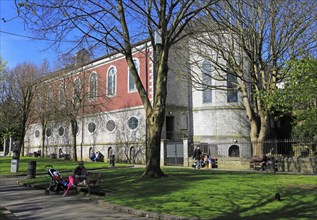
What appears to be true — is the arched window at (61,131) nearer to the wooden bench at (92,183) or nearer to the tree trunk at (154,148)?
the tree trunk at (154,148)

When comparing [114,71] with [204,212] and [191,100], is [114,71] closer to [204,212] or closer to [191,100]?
[191,100]

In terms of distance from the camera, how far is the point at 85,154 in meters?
41.8

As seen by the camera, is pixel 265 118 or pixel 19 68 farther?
pixel 19 68

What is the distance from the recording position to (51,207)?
35.3 feet

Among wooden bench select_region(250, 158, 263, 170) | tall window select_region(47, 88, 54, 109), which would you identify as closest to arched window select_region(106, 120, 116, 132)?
Answer: tall window select_region(47, 88, 54, 109)

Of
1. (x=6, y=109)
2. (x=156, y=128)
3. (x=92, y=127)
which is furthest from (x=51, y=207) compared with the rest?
(x=6, y=109)

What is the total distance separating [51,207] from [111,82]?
29.9 metres

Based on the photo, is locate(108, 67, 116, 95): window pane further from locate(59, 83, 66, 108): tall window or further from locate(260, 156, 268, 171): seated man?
locate(260, 156, 268, 171): seated man

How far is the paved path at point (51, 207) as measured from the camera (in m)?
9.30

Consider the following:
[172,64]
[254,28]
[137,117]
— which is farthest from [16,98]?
[254,28]

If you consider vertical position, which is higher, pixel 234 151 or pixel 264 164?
pixel 234 151

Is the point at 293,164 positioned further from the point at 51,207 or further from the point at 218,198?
the point at 51,207

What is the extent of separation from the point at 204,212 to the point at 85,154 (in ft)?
113

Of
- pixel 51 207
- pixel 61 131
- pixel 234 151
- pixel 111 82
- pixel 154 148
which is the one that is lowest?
pixel 51 207
